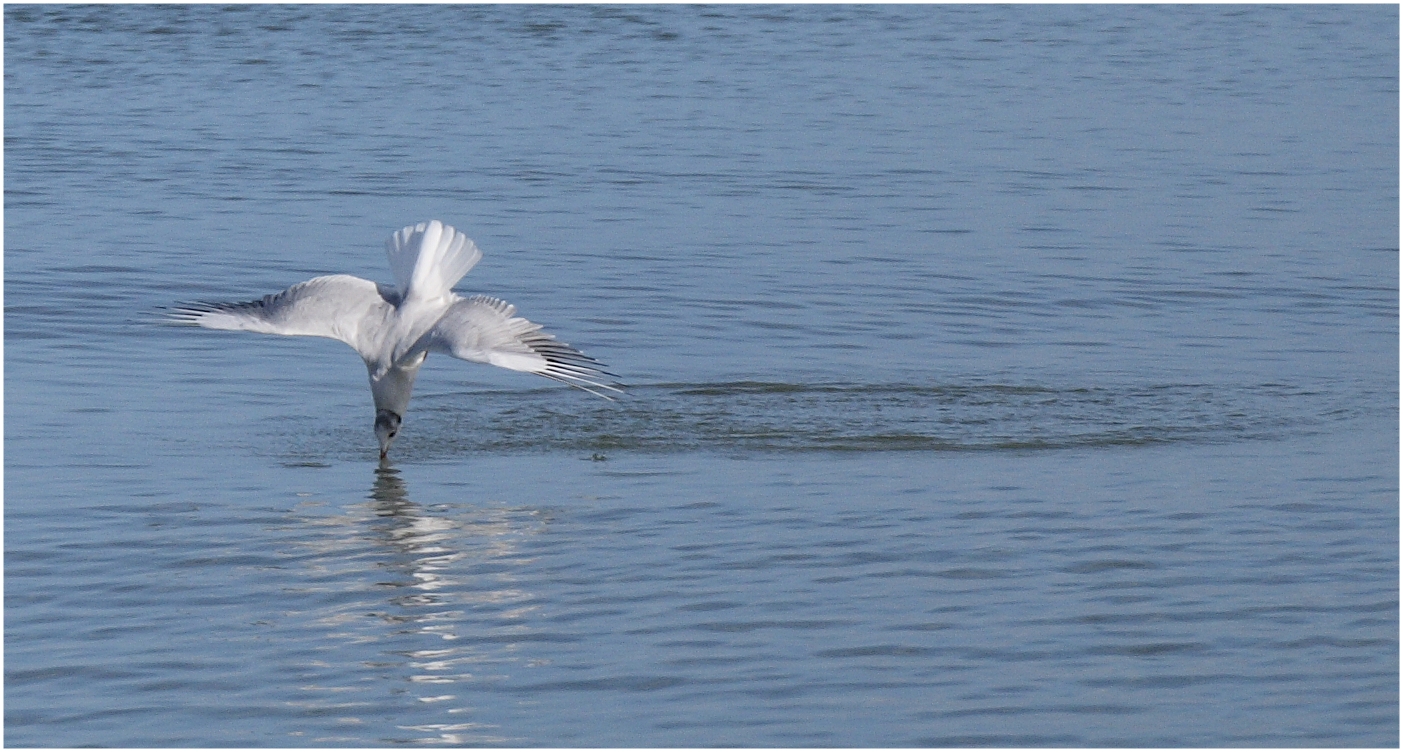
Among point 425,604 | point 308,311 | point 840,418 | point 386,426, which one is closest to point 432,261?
point 308,311

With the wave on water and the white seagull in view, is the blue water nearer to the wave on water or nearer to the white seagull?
the wave on water

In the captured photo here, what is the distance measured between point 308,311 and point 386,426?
0.57 metres

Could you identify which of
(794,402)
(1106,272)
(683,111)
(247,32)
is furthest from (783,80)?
(794,402)

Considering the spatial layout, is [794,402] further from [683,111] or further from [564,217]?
[683,111]

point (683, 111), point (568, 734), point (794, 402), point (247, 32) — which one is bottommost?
point (568, 734)

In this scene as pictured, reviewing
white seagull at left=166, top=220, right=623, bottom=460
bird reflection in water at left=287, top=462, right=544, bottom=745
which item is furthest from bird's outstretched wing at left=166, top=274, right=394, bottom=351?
bird reflection in water at left=287, top=462, right=544, bottom=745

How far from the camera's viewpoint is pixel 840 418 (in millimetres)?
9891

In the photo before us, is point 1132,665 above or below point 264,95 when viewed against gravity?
below

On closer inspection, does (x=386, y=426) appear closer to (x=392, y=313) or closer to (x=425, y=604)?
(x=392, y=313)

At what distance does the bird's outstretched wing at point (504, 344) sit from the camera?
A: 8344mm

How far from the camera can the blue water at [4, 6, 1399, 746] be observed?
6230 mm

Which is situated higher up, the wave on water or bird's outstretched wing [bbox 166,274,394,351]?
bird's outstretched wing [bbox 166,274,394,351]

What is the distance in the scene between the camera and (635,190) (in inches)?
653

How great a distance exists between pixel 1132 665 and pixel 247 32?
834 inches
